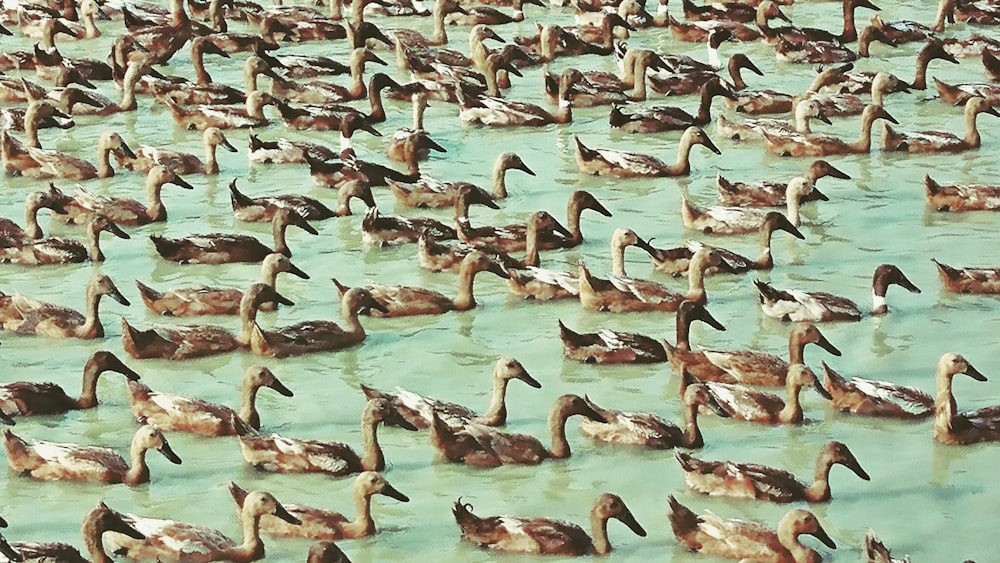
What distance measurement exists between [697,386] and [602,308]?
328cm

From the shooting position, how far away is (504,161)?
23281 millimetres

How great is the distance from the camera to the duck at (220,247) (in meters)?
21.4

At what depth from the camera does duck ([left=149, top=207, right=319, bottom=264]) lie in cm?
2138

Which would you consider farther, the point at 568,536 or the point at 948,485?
the point at 948,485

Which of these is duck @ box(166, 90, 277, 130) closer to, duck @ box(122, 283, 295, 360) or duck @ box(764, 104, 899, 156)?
duck @ box(764, 104, 899, 156)

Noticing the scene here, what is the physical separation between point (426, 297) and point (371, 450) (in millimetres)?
3774

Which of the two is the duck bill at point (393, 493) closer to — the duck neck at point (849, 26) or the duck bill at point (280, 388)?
the duck bill at point (280, 388)

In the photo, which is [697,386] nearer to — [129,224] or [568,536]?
[568,536]

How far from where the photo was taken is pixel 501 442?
16.5 metres

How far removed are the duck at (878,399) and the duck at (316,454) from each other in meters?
3.65

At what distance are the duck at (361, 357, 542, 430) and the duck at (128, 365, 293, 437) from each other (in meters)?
0.88

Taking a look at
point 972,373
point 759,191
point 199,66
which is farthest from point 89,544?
point 199,66

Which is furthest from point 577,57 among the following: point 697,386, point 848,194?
point 697,386

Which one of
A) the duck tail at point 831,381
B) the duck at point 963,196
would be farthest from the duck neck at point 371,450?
the duck at point 963,196
